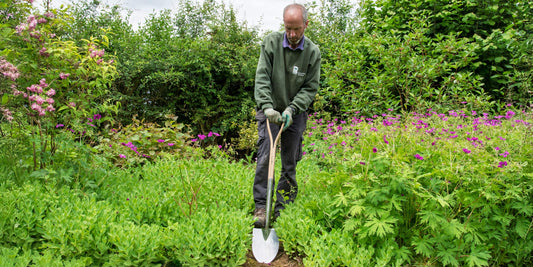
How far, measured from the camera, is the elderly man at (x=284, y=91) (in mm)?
2980

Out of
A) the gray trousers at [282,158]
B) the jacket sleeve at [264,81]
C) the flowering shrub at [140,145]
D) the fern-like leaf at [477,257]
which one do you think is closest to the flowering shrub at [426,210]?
the fern-like leaf at [477,257]

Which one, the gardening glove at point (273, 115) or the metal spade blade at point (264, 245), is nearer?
the metal spade blade at point (264, 245)

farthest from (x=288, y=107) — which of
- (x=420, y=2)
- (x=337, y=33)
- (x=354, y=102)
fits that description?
(x=337, y=33)

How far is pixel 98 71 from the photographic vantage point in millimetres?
3250

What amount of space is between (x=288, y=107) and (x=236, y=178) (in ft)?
4.18

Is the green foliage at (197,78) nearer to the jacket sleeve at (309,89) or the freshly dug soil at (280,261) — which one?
the jacket sleeve at (309,89)

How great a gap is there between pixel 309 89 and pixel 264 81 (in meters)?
0.44

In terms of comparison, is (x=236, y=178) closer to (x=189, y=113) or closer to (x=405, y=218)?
(x=405, y=218)

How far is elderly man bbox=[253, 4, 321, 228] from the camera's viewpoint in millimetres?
2980

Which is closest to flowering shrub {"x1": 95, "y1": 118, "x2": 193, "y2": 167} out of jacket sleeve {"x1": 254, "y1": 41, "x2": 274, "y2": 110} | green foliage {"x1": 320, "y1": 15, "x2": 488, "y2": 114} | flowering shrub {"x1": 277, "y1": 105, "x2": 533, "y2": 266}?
jacket sleeve {"x1": 254, "y1": 41, "x2": 274, "y2": 110}

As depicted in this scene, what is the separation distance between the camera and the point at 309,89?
10.3 feet

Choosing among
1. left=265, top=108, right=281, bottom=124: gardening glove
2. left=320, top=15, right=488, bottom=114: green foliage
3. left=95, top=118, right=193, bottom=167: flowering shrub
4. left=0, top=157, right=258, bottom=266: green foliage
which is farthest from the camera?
left=320, top=15, right=488, bottom=114: green foliage

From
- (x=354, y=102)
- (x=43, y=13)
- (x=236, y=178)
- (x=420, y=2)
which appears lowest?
(x=236, y=178)

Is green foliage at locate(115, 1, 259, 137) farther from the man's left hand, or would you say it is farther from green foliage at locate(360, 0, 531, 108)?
the man's left hand
